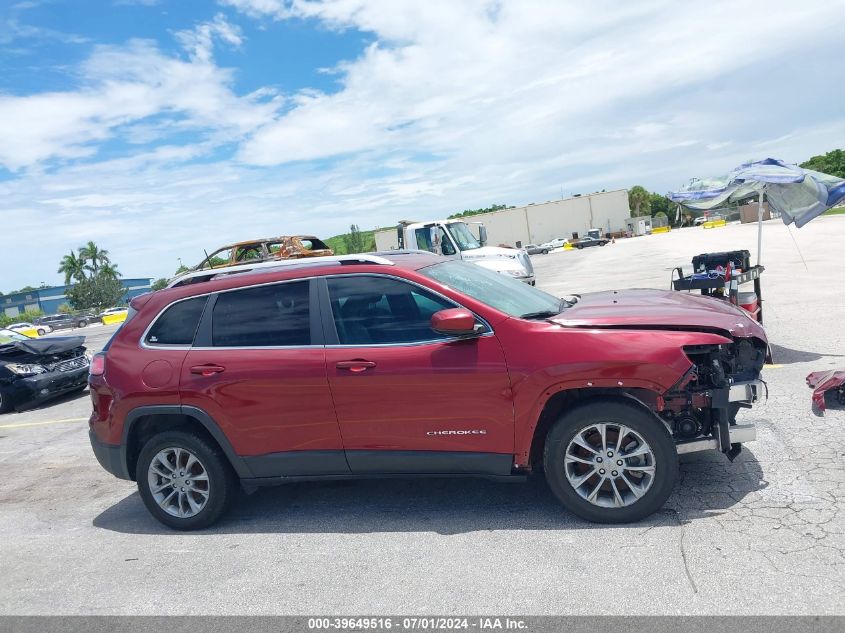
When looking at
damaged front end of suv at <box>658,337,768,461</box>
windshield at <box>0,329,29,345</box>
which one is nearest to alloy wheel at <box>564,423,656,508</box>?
damaged front end of suv at <box>658,337,768,461</box>

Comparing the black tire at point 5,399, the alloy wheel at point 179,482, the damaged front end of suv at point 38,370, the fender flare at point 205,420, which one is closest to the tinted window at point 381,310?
the fender flare at point 205,420

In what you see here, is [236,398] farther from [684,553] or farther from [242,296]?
[684,553]

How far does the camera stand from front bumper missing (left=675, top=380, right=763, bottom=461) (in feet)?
13.4

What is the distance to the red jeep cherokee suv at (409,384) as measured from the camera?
4.00 metres

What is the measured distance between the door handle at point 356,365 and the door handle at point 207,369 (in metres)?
0.88

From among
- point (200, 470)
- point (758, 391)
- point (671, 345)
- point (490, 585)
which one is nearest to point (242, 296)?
point (200, 470)

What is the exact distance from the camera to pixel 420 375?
4.19 m

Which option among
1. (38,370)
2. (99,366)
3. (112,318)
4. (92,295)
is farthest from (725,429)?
(92,295)

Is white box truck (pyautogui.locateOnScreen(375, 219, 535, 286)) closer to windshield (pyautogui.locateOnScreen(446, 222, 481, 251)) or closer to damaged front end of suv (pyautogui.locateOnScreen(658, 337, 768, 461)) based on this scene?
windshield (pyautogui.locateOnScreen(446, 222, 481, 251))

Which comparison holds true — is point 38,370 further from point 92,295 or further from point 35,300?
point 35,300

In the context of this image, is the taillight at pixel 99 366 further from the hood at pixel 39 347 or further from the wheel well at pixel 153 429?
the hood at pixel 39 347

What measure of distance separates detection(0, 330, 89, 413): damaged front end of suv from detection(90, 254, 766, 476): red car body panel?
7.04 m

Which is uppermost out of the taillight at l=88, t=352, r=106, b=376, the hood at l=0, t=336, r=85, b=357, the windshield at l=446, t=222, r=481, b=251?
the windshield at l=446, t=222, r=481, b=251

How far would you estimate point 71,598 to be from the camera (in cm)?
401
